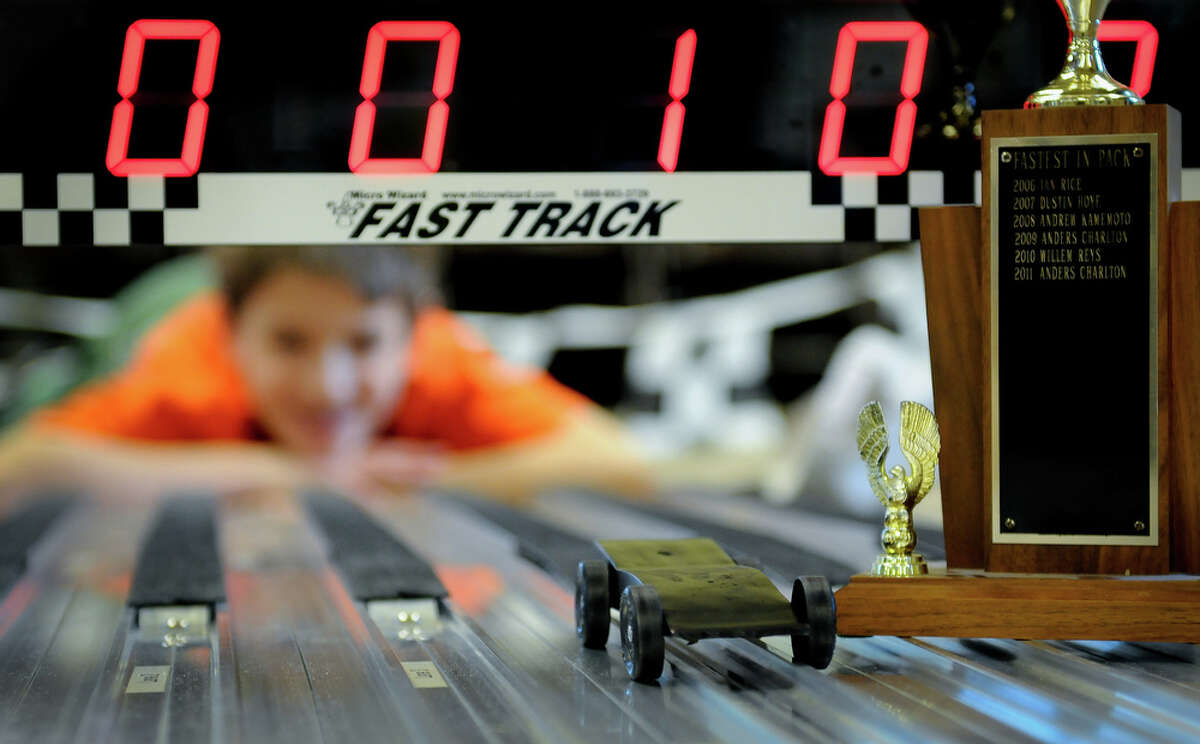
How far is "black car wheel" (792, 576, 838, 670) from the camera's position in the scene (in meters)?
2.18

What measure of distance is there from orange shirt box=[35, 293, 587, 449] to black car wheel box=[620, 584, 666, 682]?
1.89 meters

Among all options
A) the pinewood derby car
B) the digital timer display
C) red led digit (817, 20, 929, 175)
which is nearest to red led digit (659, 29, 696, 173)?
the digital timer display

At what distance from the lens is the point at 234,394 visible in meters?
3.91

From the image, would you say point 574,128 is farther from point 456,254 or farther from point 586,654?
point 586,654

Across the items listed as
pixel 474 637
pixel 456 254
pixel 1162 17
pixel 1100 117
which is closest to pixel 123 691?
pixel 474 637

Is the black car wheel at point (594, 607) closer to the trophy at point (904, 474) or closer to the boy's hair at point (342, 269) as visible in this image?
the trophy at point (904, 474)

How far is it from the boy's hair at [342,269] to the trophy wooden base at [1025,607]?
192 centimetres

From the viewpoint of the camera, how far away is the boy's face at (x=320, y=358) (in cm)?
392

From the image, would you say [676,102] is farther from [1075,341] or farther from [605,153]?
[1075,341]

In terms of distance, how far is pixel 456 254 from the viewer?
397 centimetres

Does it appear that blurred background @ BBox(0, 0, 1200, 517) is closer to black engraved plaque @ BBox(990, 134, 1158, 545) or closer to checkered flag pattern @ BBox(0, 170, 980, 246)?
checkered flag pattern @ BBox(0, 170, 980, 246)

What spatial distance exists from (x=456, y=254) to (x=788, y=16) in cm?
108

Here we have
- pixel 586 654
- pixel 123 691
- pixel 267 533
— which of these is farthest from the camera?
pixel 267 533

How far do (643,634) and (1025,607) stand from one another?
0.66 meters
